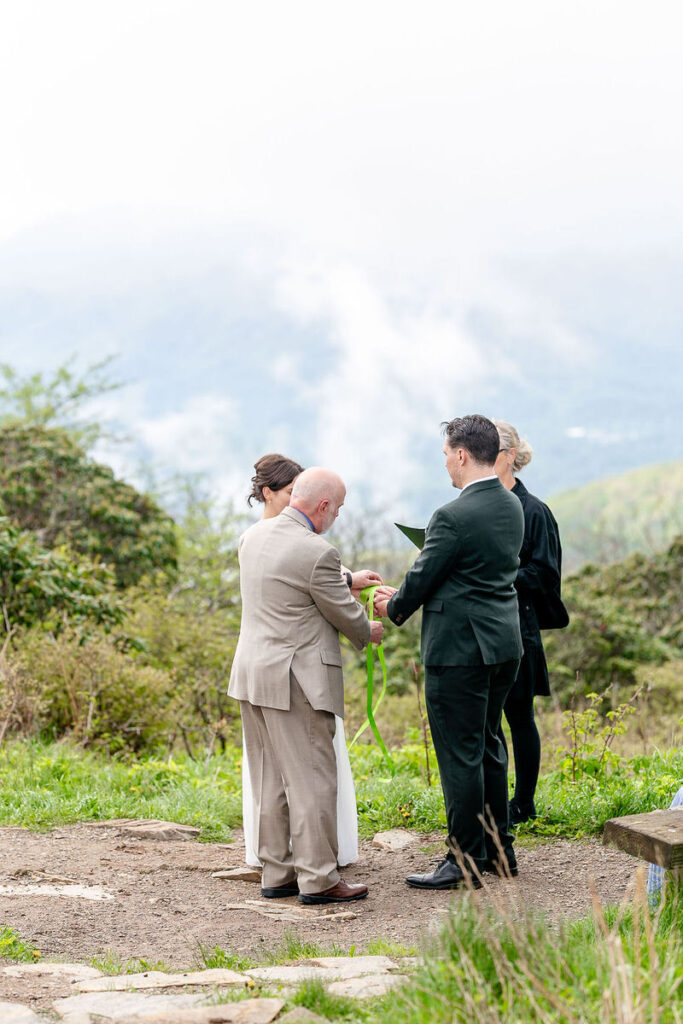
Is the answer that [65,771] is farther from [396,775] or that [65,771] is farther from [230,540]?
[230,540]

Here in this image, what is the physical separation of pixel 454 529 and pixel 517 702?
148cm

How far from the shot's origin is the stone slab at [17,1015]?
3205 millimetres

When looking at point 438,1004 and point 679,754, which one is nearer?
point 438,1004

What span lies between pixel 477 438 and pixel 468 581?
690 mm

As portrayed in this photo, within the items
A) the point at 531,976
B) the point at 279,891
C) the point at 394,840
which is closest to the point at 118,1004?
the point at 531,976

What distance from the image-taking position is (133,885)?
5723mm

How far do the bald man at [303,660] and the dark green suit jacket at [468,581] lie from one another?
0.44 metres

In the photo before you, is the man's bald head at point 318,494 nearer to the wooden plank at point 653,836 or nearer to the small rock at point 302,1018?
the wooden plank at point 653,836

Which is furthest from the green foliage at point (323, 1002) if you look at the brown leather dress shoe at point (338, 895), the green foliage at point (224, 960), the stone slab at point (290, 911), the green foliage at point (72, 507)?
the green foliage at point (72, 507)

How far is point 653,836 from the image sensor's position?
3.62 meters

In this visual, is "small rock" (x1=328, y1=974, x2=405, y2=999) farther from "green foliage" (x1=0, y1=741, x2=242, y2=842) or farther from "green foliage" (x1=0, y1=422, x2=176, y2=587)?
"green foliage" (x1=0, y1=422, x2=176, y2=587)

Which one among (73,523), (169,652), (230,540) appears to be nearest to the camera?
(169,652)

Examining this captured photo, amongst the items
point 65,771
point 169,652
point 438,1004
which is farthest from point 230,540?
point 438,1004

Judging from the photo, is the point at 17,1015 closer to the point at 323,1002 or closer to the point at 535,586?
the point at 323,1002
